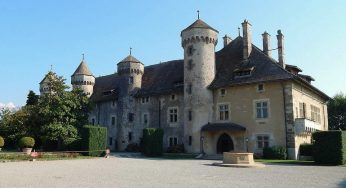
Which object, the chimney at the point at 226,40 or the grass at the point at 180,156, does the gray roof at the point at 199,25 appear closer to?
the chimney at the point at 226,40

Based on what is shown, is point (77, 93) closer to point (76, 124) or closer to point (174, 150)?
point (76, 124)

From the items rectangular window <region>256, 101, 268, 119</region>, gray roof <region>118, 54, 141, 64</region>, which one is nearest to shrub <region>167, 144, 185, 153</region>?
rectangular window <region>256, 101, 268, 119</region>

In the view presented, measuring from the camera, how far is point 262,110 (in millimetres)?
33625

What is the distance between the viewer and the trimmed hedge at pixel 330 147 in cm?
2536

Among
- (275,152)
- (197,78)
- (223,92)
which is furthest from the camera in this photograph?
(197,78)

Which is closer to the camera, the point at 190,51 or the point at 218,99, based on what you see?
the point at 218,99

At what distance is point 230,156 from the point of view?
81.7 ft

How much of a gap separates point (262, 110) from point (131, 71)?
62.5 ft

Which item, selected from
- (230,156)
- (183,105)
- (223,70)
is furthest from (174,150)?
(230,156)

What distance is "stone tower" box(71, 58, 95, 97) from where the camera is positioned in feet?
171

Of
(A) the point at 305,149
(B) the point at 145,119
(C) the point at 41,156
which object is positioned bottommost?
(C) the point at 41,156

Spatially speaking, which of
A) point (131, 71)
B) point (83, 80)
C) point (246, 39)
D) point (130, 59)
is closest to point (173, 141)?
point (131, 71)

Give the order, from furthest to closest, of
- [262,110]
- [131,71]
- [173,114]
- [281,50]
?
[131,71] < [173,114] < [281,50] < [262,110]

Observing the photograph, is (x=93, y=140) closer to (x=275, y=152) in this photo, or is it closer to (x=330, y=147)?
(x=275, y=152)
